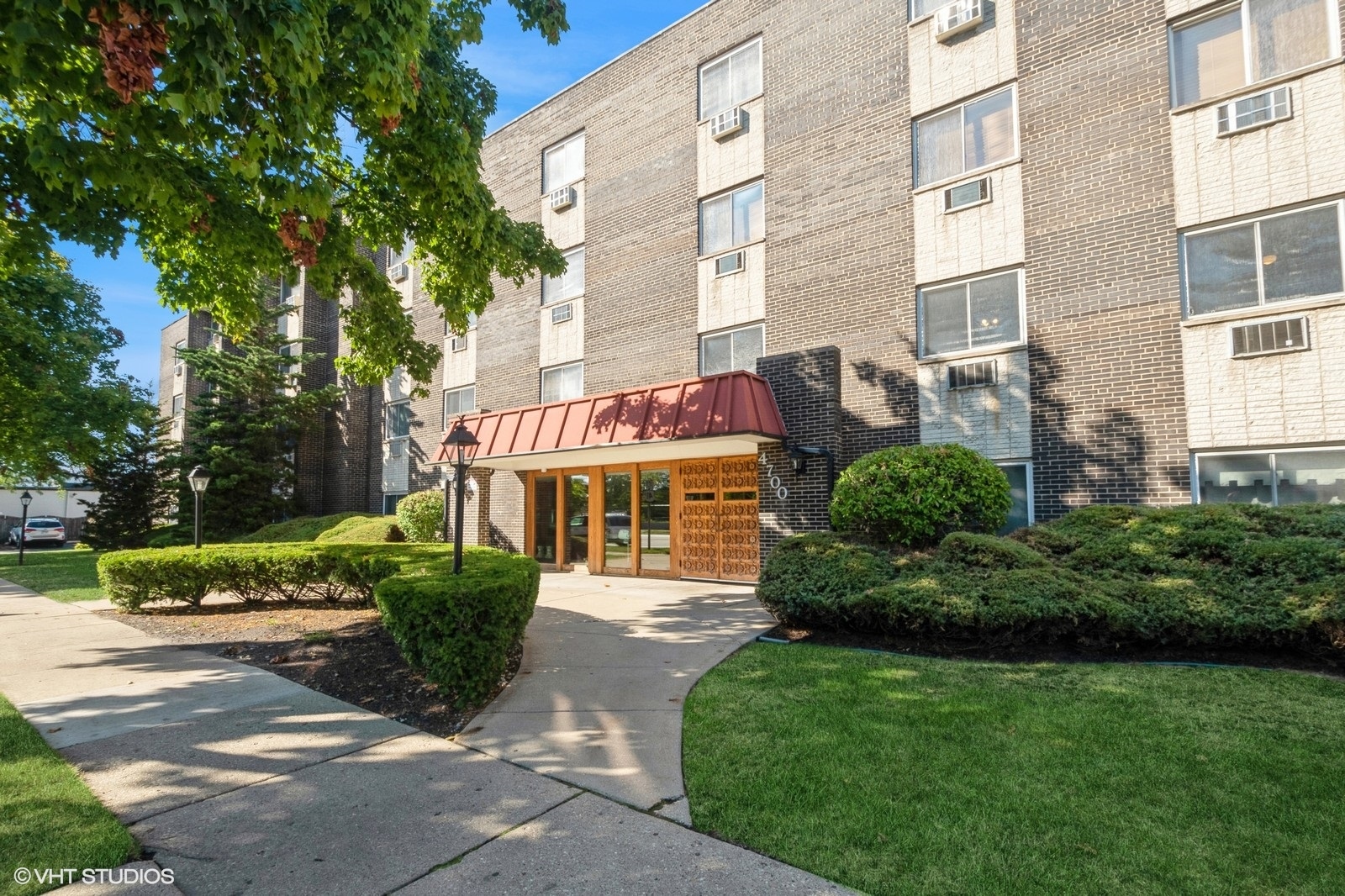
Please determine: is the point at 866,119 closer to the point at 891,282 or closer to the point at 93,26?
the point at 891,282

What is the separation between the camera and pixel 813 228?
12172 mm

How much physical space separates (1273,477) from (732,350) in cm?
825

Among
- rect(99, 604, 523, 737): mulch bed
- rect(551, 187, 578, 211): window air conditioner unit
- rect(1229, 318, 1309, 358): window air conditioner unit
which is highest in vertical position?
rect(551, 187, 578, 211): window air conditioner unit

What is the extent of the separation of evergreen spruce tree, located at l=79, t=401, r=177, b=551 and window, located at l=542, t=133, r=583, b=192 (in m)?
17.0

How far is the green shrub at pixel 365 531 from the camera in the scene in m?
17.4

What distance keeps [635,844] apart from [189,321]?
37442 mm

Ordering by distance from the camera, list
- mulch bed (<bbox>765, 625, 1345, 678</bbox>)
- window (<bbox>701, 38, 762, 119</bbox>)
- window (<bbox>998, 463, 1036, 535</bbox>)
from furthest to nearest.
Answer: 1. window (<bbox>701, 38, 762, 119</bbox>)
2. window (<bbox>998, 463, 1036, 535</bbox>)
3. mulch bed (<bbox>765, 625, 1345, 678</bbox>)

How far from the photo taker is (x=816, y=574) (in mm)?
7762

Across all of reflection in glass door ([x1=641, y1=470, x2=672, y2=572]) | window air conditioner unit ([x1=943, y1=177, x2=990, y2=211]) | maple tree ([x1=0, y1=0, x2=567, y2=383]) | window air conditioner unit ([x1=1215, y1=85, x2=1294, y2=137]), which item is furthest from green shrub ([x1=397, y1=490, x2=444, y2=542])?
window air conditioner unit ([x1=1215, y1=85, x2=1294, y2=137])

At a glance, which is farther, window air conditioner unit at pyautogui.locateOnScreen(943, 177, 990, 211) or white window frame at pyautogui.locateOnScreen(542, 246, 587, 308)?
white window frame at pyautogui.locateOnScreen(542, 246, 587, 308)

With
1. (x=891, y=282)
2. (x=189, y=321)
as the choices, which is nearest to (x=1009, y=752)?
(x=891, y=282)

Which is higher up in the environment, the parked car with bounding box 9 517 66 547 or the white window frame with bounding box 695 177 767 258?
the white window frame with bounding box 695 177 767 258

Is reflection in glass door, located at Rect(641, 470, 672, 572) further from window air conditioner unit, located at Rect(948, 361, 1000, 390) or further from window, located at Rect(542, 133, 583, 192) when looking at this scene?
window, located at Rect(542, 133, 583, 192)

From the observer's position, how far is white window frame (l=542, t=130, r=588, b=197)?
16297mm
